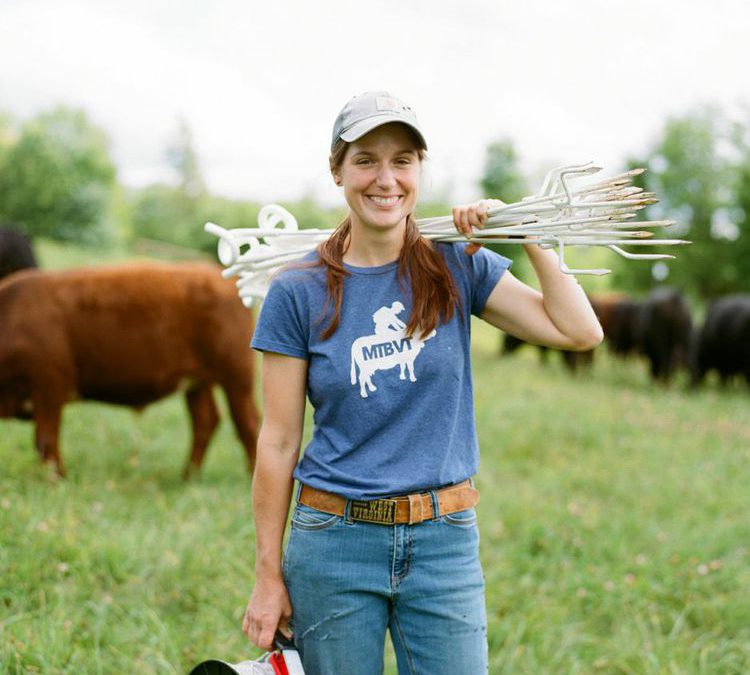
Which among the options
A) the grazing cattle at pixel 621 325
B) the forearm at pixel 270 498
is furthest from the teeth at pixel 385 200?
the grazing cattle at pixel 621 325

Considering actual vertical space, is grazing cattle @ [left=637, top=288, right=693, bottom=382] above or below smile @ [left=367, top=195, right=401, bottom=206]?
below

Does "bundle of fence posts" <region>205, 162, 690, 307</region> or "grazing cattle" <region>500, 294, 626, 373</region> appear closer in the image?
"bundle of fence posts" <region>205, 162, 690, 307</region>

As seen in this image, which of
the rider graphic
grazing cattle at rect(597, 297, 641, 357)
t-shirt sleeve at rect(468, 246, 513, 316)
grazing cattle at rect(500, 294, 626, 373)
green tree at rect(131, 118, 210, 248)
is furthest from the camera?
green tree at rect(131, 118, 210, 248)

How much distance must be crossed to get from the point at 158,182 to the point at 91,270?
2810 inches

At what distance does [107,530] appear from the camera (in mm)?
4172

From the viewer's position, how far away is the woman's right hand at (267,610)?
2.07 metres

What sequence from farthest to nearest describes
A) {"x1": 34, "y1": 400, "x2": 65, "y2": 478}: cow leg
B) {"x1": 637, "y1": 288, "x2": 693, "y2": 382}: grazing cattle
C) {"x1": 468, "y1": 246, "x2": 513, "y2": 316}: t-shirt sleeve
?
1. {"x1": 637, "y1": 288, "x2": 693, "y2": 382}: grazing cattle
2. {"x1": 34, "y1": 400, "x2": 65, "y2": 478}: cow leg
3. {"x1": 468, "y1": 246, "x2": 513, "y2": 316}: t-shirt sleeve

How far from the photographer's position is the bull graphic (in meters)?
1.98

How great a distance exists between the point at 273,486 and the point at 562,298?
0.92 meters

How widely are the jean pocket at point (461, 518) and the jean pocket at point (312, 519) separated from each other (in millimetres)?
274

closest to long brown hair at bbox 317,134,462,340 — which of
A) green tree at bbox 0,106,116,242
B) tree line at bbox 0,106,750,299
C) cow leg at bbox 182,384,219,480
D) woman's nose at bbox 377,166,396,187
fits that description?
woman's nose at bbox 377,166,396,187

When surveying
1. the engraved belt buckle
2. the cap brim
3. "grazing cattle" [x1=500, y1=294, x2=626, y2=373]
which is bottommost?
"grazing cattle" [x1=500, y1=294, x2=626, y2=373]

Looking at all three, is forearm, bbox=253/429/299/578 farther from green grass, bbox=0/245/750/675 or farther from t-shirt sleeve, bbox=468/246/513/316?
green grass, bbox=0/245/750/675

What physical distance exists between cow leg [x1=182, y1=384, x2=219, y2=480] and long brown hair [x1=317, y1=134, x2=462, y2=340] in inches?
175
